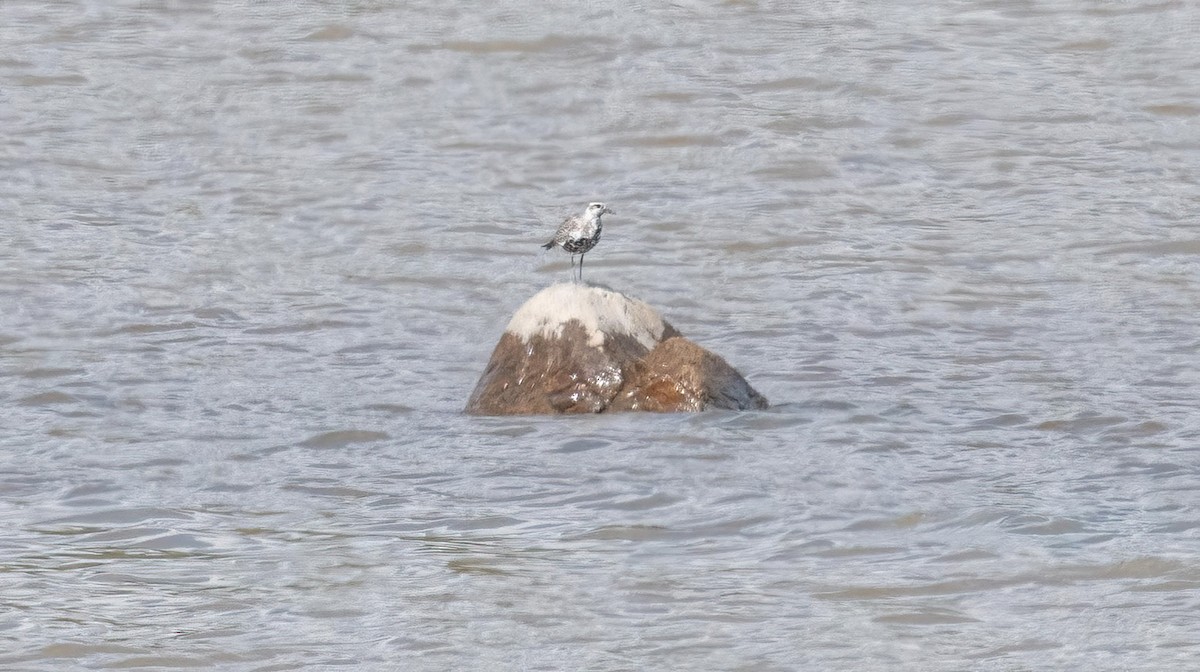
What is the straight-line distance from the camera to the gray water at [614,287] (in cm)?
525

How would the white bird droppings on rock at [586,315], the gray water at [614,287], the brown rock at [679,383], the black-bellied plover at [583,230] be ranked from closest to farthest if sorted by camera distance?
the gray water at [614,287] → the brown rock at [679,383] → the white bird droppings on rock at [586,315] → the black-bellied plover at [583,230]

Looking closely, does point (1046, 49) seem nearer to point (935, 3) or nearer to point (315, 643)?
point (935, 3)

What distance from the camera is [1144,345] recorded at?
8.41m

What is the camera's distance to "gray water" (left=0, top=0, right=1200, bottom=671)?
525 cm

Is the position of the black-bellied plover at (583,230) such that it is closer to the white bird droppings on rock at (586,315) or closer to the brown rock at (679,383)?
the white bird droppings on rock at (586,315)

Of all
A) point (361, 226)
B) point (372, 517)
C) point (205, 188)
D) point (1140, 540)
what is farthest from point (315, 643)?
point (205, 188)

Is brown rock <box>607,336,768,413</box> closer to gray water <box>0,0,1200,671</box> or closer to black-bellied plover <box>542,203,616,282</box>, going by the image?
gray water <box>0,0,1200,671</box>

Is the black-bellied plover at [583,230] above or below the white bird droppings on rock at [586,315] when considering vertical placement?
above

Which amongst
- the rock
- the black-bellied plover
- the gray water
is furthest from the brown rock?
the black-bellied plover

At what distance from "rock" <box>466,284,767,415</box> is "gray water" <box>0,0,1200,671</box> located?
161 mm

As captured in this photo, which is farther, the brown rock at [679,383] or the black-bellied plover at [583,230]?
the black-bellied plover at [583,230]

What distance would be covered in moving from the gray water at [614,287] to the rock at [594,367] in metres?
0.16

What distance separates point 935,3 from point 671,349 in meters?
8.02

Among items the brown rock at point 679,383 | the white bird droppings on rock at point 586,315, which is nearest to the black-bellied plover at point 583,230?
the white bird droppings on rock at point 586,315
